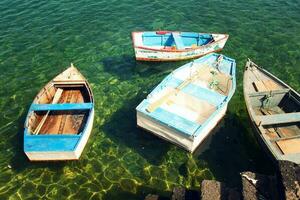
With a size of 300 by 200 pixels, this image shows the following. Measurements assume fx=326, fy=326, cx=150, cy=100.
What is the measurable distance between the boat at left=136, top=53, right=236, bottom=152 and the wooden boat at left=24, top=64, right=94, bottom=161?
11.4ft

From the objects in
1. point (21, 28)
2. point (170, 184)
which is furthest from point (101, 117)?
point (21, 28)

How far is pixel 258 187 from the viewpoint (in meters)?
11.7

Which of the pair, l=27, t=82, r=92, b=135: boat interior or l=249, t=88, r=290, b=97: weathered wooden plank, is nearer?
l=27, t=82, r=92, b=135: boat interior

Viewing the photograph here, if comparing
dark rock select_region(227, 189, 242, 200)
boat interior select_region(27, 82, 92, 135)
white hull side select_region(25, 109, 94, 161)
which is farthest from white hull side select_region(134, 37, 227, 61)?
dark rock select_region(227, 189, 242, 200)

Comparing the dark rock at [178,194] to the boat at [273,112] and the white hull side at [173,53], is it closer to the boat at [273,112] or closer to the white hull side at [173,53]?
the boat at [273,112]

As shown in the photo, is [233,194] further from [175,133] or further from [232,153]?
[232,153]

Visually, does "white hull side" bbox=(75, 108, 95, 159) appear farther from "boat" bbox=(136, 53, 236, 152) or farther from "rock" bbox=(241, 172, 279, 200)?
"rock" bbox=(241, 172, 279, 200)

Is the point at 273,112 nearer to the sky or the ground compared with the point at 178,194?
nearer to the ground

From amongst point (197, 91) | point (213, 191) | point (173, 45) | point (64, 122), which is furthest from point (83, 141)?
point (173, 45)

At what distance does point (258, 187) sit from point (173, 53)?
14.1 metres

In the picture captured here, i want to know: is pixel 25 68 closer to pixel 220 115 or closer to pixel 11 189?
pixel 11 189

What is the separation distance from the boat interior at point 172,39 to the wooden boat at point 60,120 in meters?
7.09

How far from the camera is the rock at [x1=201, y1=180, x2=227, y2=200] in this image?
1267cm

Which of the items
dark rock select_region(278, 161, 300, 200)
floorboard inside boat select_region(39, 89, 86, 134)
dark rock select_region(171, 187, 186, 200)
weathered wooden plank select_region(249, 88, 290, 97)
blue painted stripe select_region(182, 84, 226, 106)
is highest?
dark rock select_region(278, 161, 300, 200)
